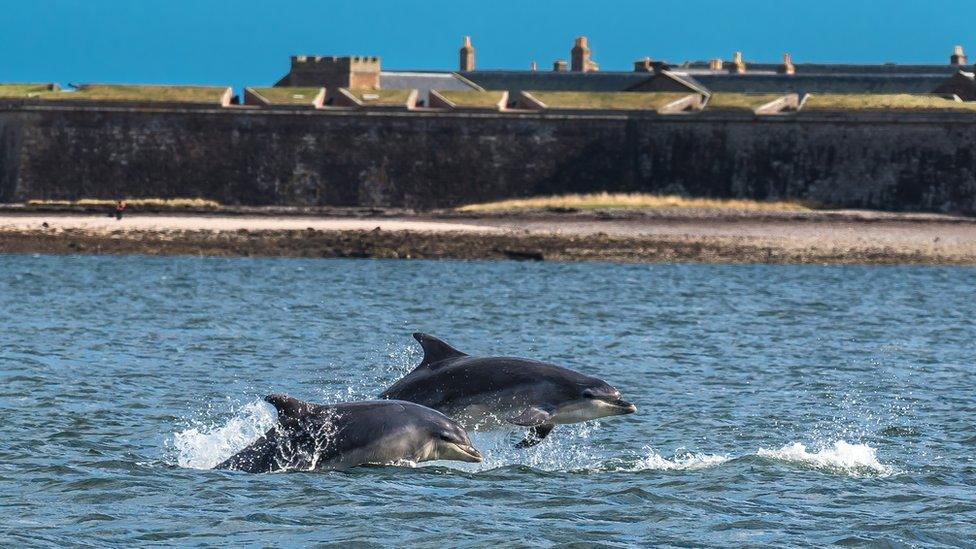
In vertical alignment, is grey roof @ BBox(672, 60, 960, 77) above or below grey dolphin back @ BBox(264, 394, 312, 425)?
above

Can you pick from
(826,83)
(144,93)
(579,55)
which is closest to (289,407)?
(144,93)

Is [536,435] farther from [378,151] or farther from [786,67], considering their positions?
[786,67]

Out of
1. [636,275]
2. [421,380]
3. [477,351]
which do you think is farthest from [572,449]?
[636,275]

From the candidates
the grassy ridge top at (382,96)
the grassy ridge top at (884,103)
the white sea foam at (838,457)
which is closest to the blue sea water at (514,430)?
the white sea foam at (838,457)

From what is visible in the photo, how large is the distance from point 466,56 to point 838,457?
223 ft

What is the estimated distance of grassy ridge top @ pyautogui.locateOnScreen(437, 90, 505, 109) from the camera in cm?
6106

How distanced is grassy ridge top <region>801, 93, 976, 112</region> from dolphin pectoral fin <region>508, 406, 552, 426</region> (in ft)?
156

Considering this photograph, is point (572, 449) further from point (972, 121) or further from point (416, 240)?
point (972, 121)

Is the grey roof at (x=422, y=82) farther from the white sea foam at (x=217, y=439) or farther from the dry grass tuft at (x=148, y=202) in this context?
the white sea foam at (x=217, y=439)

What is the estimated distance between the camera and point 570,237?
50969 mm

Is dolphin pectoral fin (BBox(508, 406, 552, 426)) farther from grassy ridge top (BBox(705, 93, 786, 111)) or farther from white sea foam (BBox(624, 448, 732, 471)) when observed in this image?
grassy ridge top (BBox(705, 93, 786, 111))

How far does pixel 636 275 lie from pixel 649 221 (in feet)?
23.3

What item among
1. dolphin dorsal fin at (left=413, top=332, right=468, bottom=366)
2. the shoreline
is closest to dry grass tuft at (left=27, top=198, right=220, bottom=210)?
the shoreline

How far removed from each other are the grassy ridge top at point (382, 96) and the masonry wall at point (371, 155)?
34.5 inches
